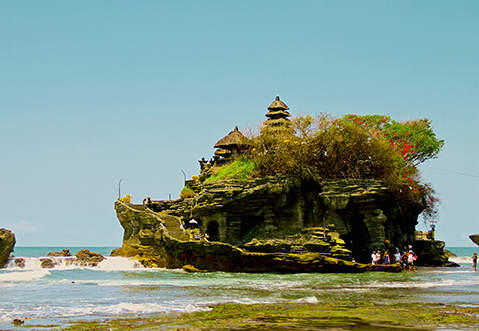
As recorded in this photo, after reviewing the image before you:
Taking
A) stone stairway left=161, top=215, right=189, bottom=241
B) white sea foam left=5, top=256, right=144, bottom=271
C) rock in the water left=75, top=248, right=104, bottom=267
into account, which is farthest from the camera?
rock in the water left=75, top=248, right=104, bottom=267

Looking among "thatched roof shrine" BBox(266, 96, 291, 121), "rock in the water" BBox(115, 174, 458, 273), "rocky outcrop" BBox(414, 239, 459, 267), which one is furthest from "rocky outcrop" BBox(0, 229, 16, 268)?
"rocky outcrop" BBox(414, 239, 459, 267)

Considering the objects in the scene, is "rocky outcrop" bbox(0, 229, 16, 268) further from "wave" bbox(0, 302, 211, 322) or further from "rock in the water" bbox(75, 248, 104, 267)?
"wave" bbox(0, 302, 211, 322)

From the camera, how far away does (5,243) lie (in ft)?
123

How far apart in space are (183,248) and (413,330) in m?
21.3

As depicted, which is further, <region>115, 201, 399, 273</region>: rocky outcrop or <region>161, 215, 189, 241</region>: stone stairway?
<region>161, 215, 189, 241</region>: stone stairway

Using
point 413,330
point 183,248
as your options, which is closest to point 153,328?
point 413,330

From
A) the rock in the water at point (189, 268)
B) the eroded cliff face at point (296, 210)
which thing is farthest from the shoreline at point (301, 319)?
the rock in the water at point (189, 268)

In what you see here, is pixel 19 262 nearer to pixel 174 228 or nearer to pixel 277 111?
pixel 174 228

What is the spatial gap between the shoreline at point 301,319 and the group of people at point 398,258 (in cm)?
1444

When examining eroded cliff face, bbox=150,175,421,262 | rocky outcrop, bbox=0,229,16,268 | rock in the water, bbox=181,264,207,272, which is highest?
eroded cliff face, bbox=150,175,421,262

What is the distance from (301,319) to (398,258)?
67.8ft

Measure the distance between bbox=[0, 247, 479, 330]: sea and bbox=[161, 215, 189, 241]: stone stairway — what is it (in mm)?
4168

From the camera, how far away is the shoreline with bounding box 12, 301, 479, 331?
12.1 m

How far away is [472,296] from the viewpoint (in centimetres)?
1828
